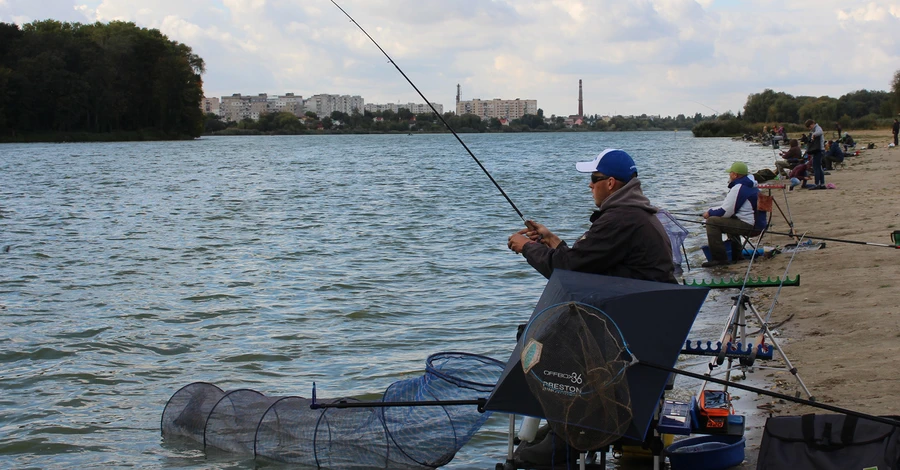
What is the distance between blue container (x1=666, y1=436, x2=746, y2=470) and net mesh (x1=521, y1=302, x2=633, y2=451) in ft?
3.98

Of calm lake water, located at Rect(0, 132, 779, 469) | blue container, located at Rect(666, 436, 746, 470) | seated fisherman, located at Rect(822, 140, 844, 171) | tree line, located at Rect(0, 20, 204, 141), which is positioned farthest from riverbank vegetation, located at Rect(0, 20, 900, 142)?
blue container, located at Rect(666, 436, 746, 470)

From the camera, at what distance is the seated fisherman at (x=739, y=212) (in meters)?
10.5

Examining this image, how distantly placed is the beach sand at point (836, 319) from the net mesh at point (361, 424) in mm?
1608

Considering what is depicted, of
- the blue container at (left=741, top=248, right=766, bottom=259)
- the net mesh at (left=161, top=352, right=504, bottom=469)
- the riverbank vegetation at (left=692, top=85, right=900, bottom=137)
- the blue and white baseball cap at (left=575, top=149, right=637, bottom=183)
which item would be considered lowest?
the net mesh at (left=161, top=352, right=504, bottom=469)

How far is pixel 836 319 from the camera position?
24.2 feet

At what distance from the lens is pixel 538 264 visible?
4215mm

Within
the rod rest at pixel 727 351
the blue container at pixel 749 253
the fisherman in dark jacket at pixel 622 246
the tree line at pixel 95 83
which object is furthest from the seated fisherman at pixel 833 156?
the tree line at pixel 95 83

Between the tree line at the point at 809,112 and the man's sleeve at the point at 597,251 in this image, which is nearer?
the man's sleeve at the point at 597,251

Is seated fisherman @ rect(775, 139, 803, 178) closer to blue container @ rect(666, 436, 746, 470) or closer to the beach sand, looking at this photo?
the beach sand

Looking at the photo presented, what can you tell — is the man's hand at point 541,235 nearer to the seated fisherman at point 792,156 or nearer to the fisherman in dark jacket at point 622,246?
the fisherman in dark jacket at point 622,246

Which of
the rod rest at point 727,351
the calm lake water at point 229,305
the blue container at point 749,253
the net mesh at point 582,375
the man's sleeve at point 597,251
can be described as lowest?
the calm lake water at point 229,305

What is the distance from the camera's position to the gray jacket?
157 inches

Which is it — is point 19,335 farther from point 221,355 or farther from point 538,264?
point 538,264

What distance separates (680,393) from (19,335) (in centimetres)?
690
